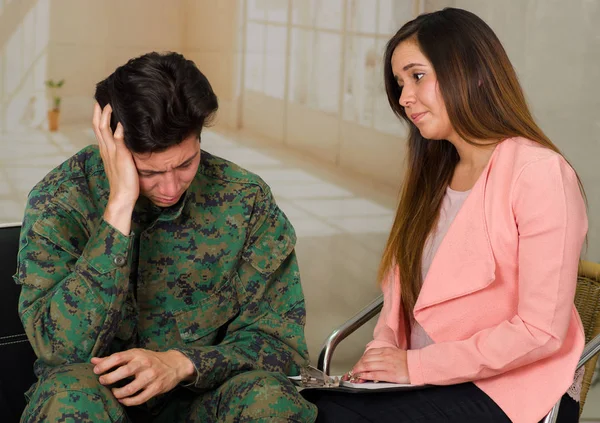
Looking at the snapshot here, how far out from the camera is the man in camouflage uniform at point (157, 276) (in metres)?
1.67

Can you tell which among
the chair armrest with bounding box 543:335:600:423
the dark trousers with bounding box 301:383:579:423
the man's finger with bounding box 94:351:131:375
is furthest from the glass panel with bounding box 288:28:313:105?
the man's finger with bounding box 94:351:131:375

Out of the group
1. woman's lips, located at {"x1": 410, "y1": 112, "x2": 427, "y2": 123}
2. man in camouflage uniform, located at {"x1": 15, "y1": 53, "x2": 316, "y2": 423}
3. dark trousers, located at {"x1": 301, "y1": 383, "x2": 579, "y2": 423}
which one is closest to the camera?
man in camouflage uniform, located at {"x1": 15, "y1": 53, "x2": 316, "y2": 423}

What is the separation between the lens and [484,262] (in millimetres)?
1823

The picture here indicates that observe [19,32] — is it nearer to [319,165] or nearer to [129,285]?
[319,165]

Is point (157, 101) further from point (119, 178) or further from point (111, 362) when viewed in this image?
point (111, 362)

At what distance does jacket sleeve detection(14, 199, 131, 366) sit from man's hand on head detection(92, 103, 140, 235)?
0.03 meters

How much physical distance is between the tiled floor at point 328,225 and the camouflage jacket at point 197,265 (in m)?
1.45

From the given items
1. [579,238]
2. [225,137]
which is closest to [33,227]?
[579,238]

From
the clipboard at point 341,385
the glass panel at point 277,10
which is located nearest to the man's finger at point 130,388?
the clipboard at point 341,385

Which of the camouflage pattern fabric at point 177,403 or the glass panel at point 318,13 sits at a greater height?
the glass panel at point 318,13

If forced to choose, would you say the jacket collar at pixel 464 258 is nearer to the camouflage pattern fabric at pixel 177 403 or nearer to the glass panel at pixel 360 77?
the camouflage pattern fabric at pixel 177 403

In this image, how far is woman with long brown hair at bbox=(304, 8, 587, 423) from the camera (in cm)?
174

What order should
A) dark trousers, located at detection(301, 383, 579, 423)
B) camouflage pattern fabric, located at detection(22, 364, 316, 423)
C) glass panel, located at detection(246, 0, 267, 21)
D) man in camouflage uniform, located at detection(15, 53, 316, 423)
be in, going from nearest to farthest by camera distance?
camouflage pattern fabric, located at detection(22, 364, 316, 423) → man in camouflage uniform, located at detection(15, 53, 316, 423) → dark trousers, located at detection(301, 383, 579, 423) → glass panel, located at detection(246, 0, 267, 21)

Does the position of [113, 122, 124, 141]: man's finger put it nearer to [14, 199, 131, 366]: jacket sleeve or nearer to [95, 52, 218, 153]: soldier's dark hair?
[95, 52, 218, 153]: soldier's dark hair
